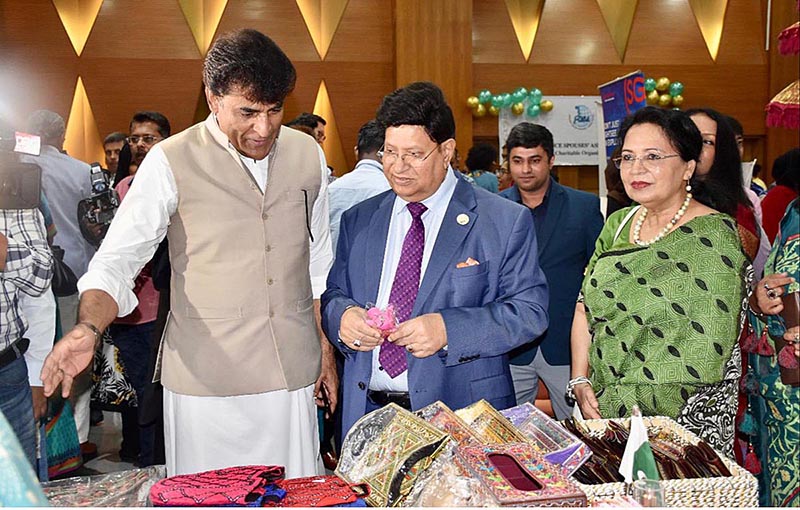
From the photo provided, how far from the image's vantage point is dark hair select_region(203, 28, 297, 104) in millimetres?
1940

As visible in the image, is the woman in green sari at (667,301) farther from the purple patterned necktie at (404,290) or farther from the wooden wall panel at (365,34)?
the wooden wall panel at (365,34)

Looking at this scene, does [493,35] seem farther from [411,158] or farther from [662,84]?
[411,158]

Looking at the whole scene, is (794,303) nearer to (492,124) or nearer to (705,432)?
(705,432)

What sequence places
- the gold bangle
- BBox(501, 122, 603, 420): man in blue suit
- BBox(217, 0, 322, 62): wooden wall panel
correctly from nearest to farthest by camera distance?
the gold bangle
BBox(501, 122, 603, 420): man in blue suit
BBox(217, 0, 322, 62): wooden wall panel

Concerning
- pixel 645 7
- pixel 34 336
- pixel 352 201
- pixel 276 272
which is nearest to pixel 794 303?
pixel 276 272

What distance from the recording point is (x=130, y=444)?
4348 mm

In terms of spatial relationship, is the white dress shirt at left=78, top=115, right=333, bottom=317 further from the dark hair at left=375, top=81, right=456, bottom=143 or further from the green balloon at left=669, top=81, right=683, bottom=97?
the green balloon at left=669, top=81, right=683, bottom=97

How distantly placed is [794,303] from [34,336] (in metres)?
1.95

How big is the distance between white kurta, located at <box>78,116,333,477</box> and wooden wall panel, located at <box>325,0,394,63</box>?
27.0ft

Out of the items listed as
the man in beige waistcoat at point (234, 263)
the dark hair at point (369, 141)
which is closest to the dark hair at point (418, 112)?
the man in beige waistcoat at point (234, 263)

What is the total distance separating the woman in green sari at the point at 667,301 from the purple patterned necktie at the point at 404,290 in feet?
1.64

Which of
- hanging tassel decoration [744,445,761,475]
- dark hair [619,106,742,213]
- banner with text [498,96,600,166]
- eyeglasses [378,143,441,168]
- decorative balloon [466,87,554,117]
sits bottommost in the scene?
hanging tassel decoration [744,445,761,475]

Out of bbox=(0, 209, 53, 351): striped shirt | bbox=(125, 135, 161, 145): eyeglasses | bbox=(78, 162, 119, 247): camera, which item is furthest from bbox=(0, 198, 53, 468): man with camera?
bbox=(125, 135, 161, 145): eyeglasses

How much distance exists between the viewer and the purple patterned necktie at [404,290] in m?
2.03
